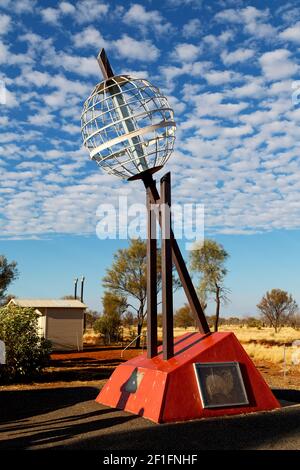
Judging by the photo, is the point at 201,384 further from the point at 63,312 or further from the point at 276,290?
the point at 276,290

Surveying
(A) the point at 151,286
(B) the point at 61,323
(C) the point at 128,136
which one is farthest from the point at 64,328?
(C) the point at 128,136

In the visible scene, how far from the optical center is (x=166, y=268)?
31.6 ft

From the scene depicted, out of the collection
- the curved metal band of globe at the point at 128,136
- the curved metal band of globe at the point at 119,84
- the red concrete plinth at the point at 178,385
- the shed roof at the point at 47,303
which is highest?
the curved metal band of globe at the point at 119,84

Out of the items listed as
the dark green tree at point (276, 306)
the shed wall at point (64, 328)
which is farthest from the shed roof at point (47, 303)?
the dark green tree at point (276, 306)

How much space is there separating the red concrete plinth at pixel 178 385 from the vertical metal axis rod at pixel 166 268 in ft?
1.14

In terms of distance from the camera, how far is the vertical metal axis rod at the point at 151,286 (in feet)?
32.2

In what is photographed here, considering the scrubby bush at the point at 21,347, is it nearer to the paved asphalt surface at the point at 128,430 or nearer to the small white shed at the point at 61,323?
the paved asphalt surface at the point at 128,430

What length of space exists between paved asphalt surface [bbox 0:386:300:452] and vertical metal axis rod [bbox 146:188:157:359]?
4.99 ft

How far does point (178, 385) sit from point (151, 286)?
2147 mm

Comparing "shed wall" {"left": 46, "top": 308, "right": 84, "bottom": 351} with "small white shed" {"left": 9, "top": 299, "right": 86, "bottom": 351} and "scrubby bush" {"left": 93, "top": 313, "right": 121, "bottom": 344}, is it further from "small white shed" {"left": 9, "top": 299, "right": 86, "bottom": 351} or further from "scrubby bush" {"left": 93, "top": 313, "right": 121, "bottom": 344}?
"scrubby bush" {"left": 93, "top": 313, "right": 121, "bottom": 344}

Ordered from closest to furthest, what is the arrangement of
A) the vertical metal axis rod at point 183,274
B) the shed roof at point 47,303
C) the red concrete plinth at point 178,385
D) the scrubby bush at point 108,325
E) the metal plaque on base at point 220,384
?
the red concrete plinth at point 178,385
the metal plaque on base at point 220,384
the vertical metal axis rod at point 183,274
the shed roof at point 47,303
the scrubby bush at point 108,325

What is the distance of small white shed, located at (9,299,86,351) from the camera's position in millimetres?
25875

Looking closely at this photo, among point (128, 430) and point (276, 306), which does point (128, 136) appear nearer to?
point (128, 430)

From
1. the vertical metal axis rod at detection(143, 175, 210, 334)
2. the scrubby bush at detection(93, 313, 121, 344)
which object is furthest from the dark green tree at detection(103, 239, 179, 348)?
the vertical metal axis rod at detection(143, 175, 210, 334)
